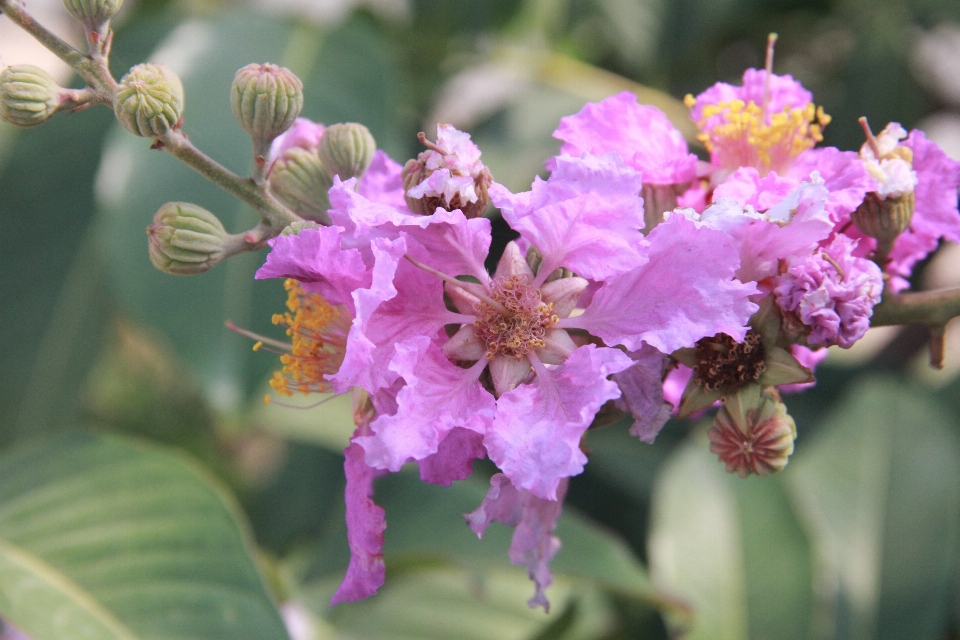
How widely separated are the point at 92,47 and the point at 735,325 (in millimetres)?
688

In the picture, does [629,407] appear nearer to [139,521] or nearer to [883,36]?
[139,521]

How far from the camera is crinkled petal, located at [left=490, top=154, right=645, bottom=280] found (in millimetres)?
856

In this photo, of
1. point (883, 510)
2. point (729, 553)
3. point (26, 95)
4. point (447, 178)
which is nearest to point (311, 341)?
point (447, 178)

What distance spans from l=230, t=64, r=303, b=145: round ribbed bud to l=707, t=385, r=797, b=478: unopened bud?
55 centimetres

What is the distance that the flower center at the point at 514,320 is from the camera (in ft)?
2.98

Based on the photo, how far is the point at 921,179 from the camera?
106 cm

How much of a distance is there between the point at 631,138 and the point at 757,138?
0.17 metres

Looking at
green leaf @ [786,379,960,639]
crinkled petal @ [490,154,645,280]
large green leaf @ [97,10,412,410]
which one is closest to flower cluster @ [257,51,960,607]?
crinkled petal @ [490,154,645,280]

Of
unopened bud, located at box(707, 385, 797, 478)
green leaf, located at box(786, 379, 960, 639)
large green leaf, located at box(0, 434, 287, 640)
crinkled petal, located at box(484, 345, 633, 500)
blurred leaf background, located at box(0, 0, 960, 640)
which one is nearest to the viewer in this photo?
crinkled petal, located at box(484, 345, 633, 500)

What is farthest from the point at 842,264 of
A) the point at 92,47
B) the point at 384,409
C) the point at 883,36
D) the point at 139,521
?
the point at 883,36

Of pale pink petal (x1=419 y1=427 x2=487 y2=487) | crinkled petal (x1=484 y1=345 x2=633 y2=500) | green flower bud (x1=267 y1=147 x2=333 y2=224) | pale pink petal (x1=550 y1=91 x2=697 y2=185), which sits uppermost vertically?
pale pink petal (x1=550 y1=91 x2=697 y2=185)

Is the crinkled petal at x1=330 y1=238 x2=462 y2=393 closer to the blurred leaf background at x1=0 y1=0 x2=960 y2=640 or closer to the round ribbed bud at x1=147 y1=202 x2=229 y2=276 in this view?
the round ribbed bud at x1=147 y1=202 x2=229 y2=276

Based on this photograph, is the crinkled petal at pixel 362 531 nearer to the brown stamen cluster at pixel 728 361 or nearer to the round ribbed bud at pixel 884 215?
the brown stamen cluster at pixel 728 361

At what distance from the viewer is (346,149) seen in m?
0.96
